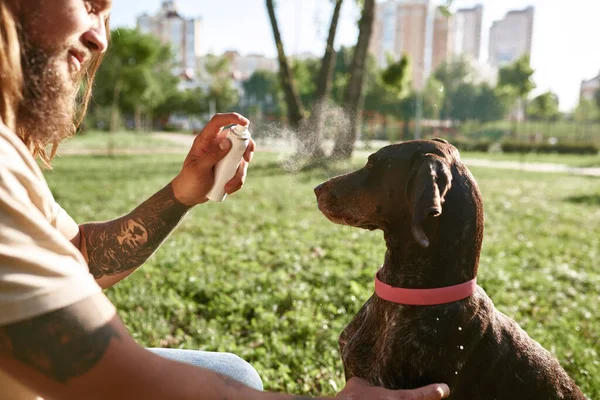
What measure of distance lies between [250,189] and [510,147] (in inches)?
949

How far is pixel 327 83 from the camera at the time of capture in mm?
17141

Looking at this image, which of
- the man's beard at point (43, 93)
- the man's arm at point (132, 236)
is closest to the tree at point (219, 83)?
the man's arm at point (132, 236)

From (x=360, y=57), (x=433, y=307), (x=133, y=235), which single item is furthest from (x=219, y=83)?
(x=433, y=307)

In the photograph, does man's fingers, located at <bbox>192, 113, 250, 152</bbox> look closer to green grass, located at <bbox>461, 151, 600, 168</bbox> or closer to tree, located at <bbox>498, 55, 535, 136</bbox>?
green grass, located at <bbox>461, 151, 600, 168</bbox>

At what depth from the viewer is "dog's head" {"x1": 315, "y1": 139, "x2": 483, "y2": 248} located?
1.54m

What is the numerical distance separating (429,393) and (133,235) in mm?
1493

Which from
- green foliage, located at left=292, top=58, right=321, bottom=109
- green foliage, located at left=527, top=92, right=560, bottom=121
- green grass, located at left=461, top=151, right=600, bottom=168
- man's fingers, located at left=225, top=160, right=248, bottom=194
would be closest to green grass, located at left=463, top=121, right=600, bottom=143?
green foliage, located at left=527, top=92, right=560, bottom=121

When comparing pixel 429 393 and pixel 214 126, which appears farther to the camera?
pixel 214 126

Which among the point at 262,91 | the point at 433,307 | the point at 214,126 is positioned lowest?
the point at 433,307

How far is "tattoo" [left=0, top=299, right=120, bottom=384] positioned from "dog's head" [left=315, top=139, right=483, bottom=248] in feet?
2.82

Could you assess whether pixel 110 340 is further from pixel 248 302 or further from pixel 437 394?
pixel 248 302

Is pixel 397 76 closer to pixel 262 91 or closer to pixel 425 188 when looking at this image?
pixel 425 188

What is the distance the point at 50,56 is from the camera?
4.67 feet

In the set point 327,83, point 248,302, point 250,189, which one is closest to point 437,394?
point 248,302
